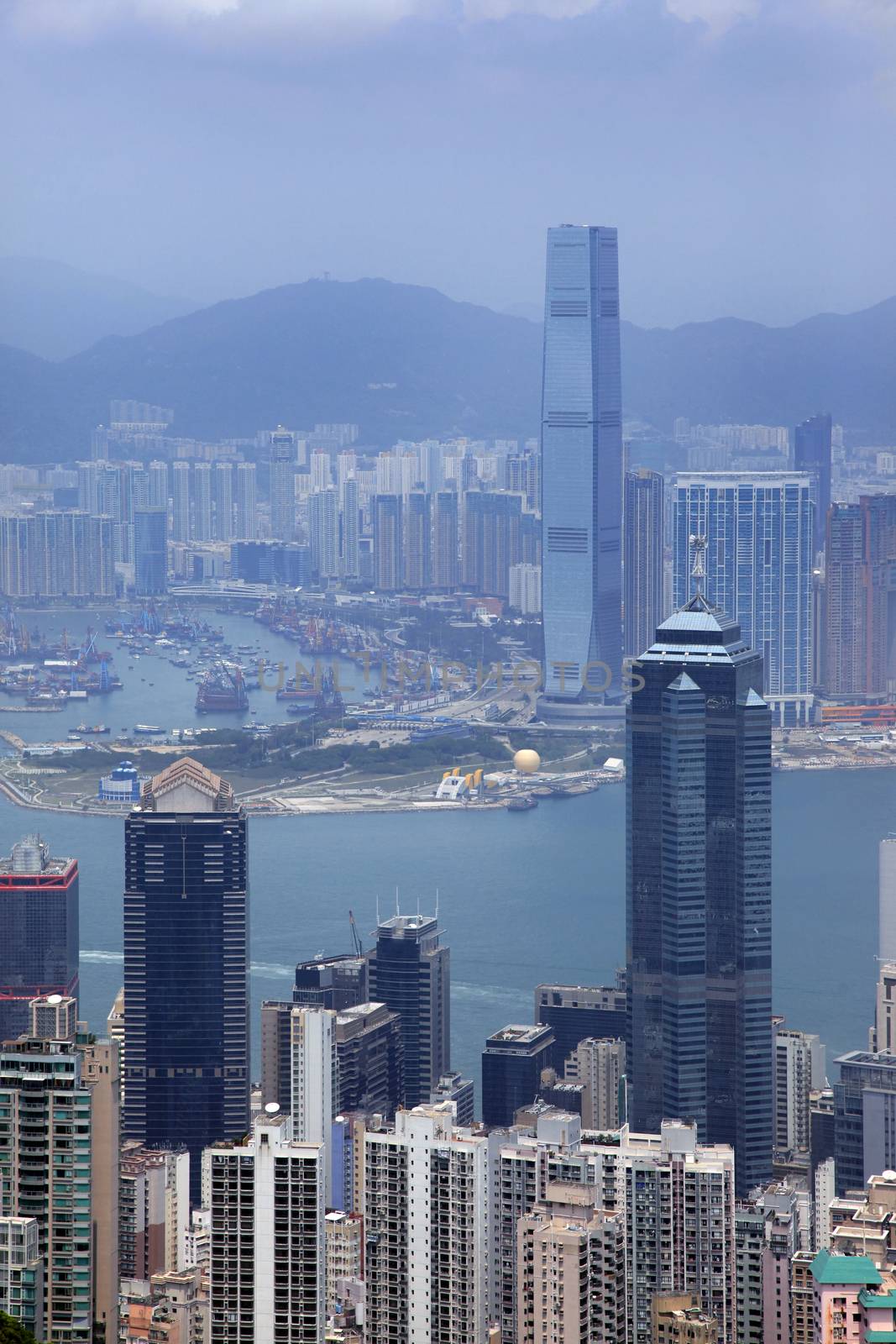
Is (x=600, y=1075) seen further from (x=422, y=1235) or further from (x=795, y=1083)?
(x=422, y=1235)

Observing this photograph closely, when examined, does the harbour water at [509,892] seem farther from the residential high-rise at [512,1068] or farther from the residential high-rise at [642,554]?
the residential high-rise at [642,554]

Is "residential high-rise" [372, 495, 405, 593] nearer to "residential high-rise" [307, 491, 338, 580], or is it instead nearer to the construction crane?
"residential high-rise" [307, 491, 338, 580]

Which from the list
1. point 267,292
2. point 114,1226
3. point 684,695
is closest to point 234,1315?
point 114,1226

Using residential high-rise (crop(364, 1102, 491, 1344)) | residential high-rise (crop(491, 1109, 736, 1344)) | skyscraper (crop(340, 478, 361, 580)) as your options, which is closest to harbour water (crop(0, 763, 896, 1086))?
residential high-rise (crop(491, 1109, 736, 1344))

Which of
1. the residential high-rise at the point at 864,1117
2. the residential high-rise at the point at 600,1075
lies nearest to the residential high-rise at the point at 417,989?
the residential high-rise at the point at 600,1075

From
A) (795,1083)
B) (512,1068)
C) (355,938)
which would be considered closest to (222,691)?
(355,938)

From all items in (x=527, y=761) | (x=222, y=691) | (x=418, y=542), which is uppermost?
(x=418, y=542)

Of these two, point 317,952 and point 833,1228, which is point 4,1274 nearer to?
point 833,1228
